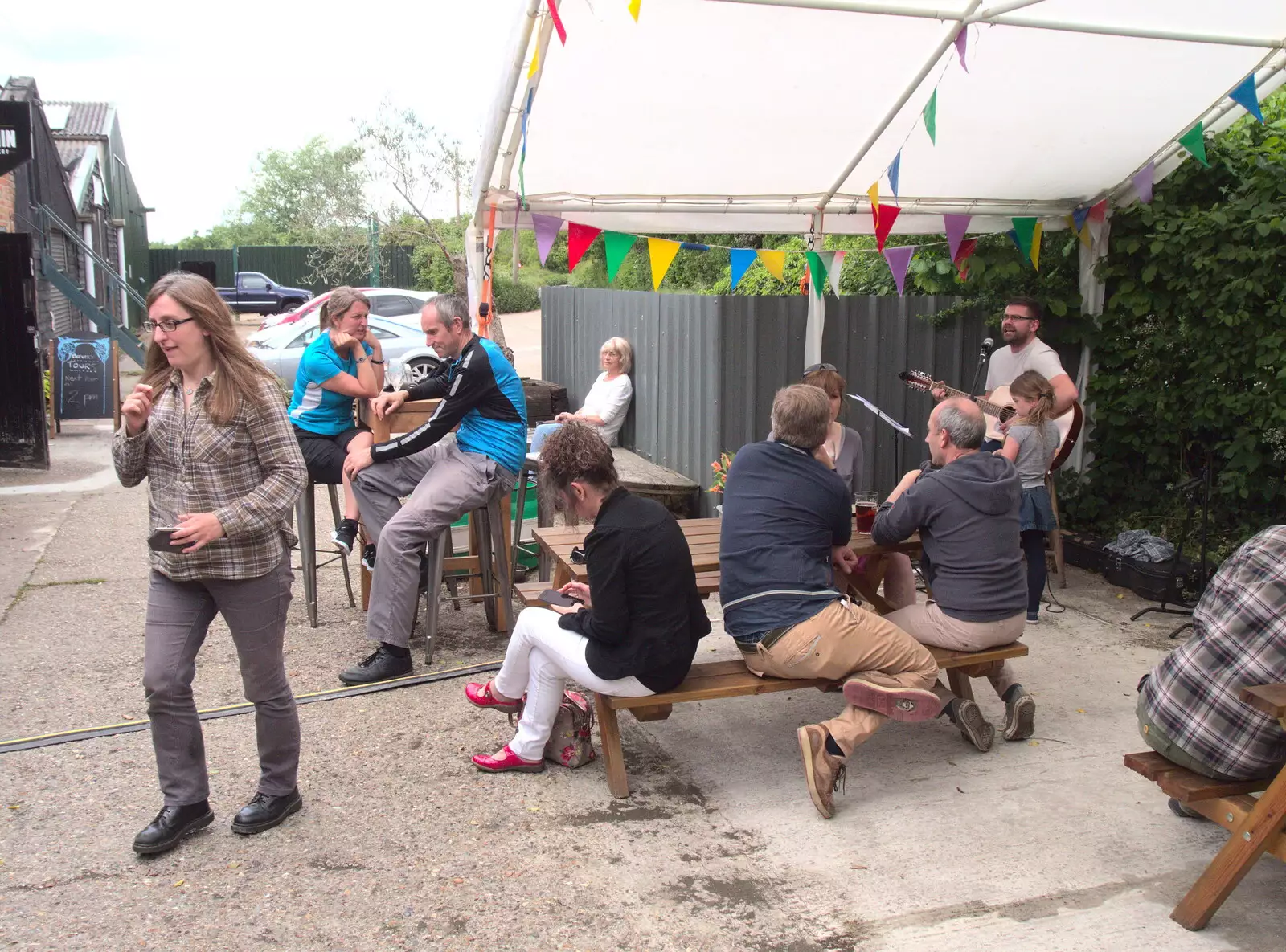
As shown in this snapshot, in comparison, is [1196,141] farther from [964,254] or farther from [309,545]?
[309,545]

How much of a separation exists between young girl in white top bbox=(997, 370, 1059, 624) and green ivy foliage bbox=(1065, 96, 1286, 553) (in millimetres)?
1240

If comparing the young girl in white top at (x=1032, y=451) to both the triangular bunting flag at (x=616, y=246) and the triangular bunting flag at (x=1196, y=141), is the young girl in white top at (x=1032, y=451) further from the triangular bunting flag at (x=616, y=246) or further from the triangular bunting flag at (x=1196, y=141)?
the triangular bunting flag at (x=616, y=246)

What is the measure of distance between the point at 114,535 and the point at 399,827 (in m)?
5.25

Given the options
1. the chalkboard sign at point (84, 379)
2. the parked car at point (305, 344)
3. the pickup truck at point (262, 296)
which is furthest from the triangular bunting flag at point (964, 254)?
the pickup truck at point (262, 296)

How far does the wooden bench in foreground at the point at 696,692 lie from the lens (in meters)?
3.66

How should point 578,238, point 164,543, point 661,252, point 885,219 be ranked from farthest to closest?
point 661,252 → point 578,238 → point 885,219 → point 164,543

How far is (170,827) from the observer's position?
131 inches

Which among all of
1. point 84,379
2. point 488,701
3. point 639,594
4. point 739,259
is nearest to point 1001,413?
point 739,259

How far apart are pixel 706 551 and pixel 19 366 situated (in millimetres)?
8453

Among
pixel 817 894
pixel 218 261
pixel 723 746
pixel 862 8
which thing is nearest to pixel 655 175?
pixel 862 8

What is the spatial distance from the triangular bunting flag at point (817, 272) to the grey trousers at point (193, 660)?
437 cm

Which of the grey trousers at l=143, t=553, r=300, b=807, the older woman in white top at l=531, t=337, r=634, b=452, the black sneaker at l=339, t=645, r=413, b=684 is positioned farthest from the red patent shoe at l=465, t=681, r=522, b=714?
the older woman in white top at l=531, t=337, r=634, b=452

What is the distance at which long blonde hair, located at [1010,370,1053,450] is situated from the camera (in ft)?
19.0

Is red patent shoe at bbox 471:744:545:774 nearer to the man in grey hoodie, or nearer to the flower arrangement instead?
the man in grey hoodie
